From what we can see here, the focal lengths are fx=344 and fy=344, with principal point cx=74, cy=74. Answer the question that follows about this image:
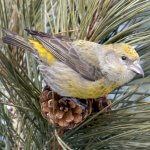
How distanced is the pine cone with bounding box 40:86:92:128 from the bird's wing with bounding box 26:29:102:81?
299 mm

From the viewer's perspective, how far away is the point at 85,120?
1059 millimetres

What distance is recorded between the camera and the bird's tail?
104cm

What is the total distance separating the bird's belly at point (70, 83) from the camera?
3.81 ft

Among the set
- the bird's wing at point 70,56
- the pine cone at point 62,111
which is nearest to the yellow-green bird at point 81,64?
the bird's wing at point 70,56

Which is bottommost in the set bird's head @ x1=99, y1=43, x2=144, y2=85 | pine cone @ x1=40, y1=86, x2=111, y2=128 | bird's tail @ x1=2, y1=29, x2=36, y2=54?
pine cone @ x1=40, y1=86, x2=111, y2=128

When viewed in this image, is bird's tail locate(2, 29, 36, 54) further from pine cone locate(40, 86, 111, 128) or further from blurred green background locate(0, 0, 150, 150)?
pine cone locate(40, 86, 111, 128)

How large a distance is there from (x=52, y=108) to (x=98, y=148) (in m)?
0.20

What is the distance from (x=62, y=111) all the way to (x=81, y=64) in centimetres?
38

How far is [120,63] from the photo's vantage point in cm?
140

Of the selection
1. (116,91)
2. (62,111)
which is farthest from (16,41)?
(116,91)

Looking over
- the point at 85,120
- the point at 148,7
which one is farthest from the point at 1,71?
the point at 148,7

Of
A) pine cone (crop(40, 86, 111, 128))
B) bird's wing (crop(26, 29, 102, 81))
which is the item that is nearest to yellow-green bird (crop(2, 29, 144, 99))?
bird's wing (crop(26, 29, 102, 81))

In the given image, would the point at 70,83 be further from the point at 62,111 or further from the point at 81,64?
the point at 62,111

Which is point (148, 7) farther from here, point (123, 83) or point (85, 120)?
point (85, 120)
